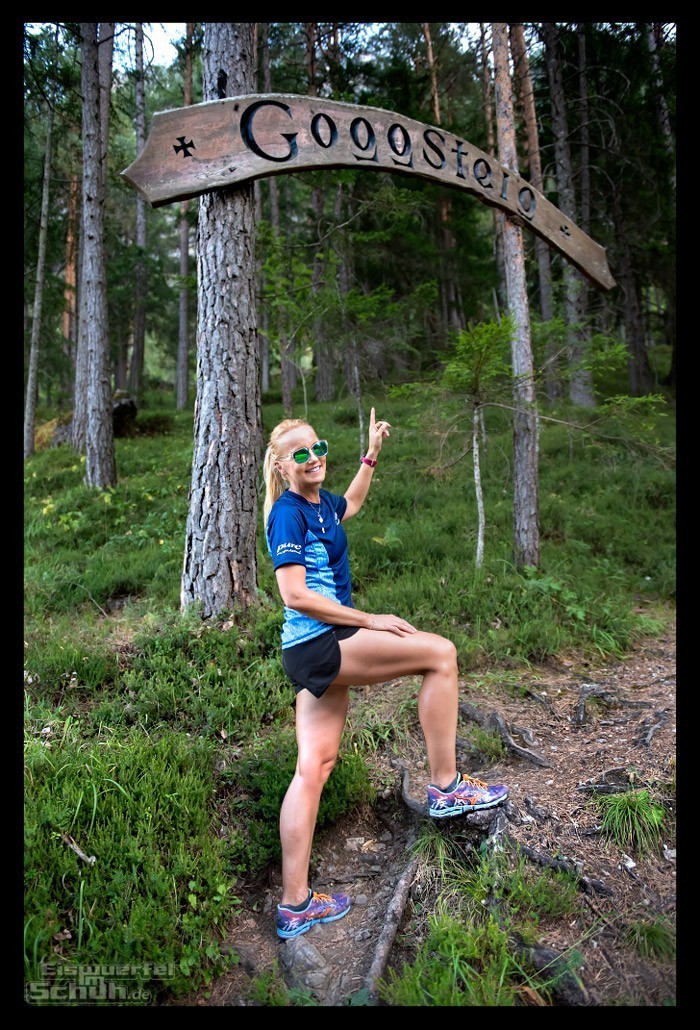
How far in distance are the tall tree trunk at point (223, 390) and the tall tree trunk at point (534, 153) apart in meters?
3.15

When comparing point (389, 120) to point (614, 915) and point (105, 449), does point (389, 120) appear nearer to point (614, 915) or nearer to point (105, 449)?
point (614, 915)

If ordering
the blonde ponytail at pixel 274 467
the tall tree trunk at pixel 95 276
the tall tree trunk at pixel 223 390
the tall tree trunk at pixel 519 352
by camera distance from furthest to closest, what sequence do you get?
the tall tree trunk at pixel 95 276 < the tall tree trunk at pixel 519 352 < the tall tree trunk at pixel 223 390 < the blonde ponytail at pixel 274 467

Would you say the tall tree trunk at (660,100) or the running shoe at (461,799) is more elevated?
the tall tree trunk at (660,100)

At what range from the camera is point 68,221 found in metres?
17.7

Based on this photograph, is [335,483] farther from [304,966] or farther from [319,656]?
[304,966]

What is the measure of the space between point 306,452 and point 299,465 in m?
0.09

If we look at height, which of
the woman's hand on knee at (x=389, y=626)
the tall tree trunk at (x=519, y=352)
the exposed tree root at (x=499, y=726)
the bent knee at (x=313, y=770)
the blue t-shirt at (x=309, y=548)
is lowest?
the exposed tree root at (x=499, y=726)

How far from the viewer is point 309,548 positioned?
2.80 m

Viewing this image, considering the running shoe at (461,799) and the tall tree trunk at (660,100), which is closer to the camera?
the running shoe at (461,799)

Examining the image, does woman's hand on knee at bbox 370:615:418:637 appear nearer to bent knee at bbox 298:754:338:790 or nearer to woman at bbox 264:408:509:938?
woman at bbox 264:408:509:938

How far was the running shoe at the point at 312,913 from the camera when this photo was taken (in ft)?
8.93

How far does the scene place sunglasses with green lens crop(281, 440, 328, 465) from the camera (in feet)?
8.90

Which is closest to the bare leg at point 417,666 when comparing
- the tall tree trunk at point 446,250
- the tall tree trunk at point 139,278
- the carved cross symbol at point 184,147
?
the carved cross symbol at point 184,147

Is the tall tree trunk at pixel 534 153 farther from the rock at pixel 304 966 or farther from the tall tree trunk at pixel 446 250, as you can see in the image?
the rock at pixel 304 966
